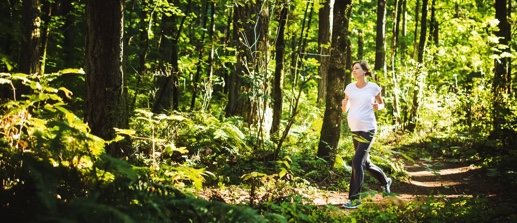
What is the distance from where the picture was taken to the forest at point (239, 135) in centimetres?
306

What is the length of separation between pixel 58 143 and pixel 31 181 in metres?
0.32

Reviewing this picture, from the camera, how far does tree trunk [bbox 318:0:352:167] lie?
811cm

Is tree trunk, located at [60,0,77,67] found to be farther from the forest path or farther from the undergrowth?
the forest path

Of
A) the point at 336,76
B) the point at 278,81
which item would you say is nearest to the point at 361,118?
the point at 336,76

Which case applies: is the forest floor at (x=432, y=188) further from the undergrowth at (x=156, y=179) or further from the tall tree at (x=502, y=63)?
the tall tree at (x=502, y=63)

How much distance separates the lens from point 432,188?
839cm

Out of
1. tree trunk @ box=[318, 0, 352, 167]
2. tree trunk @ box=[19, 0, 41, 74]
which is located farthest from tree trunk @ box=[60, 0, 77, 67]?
tree trunk @ box=[318, 0, 352, 167]

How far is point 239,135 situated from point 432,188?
4110 millimetres

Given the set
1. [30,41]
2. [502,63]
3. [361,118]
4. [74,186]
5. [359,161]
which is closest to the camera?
[74,186]

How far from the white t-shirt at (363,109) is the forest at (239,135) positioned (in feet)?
2.12

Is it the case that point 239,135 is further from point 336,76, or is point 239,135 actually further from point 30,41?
point 30,41

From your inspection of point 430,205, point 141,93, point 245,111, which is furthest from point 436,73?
point 430,205

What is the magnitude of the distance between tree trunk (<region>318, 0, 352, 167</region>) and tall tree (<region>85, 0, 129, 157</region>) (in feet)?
14.2

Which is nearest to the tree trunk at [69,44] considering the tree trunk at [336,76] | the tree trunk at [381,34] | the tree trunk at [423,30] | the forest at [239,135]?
the forest at [239,135]
